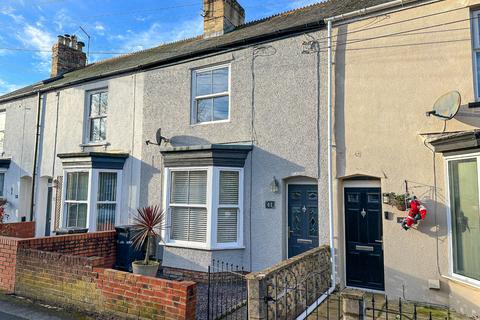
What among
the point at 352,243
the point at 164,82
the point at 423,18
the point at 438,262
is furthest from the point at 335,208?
the point at 164,82

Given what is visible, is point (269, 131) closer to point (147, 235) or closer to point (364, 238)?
point (364, 238)

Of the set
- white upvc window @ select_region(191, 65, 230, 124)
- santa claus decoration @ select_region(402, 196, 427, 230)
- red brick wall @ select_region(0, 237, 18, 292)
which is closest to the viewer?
santa claus decoration @ select_region(402, 196, 427, 230)

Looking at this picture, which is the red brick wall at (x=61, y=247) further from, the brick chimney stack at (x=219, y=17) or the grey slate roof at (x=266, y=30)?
the brick chimney stack at (x=219, y=17)

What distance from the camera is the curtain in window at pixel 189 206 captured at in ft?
27.2

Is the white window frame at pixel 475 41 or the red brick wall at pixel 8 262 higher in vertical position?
the white window frame at pixel 475 41

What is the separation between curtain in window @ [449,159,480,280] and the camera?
566 cm

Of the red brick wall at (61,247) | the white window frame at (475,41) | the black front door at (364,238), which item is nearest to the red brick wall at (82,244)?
the red brick wall at (61,247)

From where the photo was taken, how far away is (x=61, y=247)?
749cm

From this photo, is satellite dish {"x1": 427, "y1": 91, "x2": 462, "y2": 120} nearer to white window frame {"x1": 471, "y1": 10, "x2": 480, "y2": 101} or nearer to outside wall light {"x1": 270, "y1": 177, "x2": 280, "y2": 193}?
white window frame {"x1": 471, "y1": 10, "x2": 480, "y2": 101}

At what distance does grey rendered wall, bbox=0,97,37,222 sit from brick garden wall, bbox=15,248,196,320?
785 centimetres

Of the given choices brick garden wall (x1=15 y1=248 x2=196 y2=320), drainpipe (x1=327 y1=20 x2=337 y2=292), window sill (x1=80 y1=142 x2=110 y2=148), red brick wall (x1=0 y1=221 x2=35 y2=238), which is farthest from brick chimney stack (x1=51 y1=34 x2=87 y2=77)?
drainpipe (x1=327 y1=20 x2=337 y2=292)

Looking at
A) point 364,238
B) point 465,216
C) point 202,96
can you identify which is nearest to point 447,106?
point 465,216

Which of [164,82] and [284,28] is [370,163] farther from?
[164,82]

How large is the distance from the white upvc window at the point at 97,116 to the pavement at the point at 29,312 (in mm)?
5971
